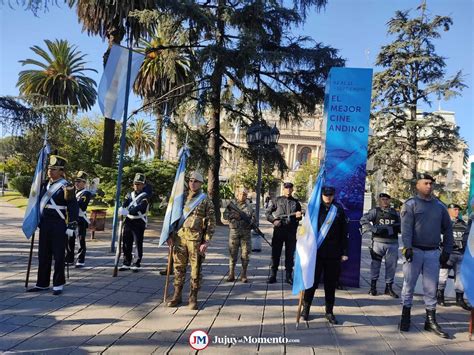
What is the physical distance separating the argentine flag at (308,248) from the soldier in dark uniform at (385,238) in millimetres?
1957

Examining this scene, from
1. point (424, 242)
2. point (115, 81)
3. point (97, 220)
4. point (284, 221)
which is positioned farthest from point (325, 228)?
point (97, 220)

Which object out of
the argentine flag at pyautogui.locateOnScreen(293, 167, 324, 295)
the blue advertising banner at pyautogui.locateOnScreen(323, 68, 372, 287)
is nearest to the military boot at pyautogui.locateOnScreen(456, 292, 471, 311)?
the blue advertising banner at pyautogui.locateOnScreen(323, 68, 372, 287)

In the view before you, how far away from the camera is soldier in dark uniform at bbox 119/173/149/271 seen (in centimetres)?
784

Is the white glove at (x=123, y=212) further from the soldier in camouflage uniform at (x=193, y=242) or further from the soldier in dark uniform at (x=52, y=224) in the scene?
the soldier in camouflage uniform at (x=193, y=242)

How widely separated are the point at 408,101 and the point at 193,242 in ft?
84.6

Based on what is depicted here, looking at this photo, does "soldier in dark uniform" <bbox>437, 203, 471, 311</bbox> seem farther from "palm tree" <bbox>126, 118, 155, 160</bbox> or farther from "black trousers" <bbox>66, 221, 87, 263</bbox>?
"palm tree" <bbox>126, 118, 155, 160</bbox>

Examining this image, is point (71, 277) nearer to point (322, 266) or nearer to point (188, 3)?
point (322, 266)

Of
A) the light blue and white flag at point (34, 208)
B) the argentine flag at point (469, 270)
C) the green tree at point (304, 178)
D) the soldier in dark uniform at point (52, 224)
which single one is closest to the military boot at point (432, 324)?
the argentine flag at point (469, 270)

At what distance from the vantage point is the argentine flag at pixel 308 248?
5.24 metres

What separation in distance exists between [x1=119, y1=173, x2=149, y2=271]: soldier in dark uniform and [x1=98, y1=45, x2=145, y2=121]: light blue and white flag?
8.66 feet

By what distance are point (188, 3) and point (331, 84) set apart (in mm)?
9037

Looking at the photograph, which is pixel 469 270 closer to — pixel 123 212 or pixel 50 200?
pixel 123 212

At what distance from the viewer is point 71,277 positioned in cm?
717

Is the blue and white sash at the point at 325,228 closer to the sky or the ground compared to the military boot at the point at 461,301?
closer to the sky
